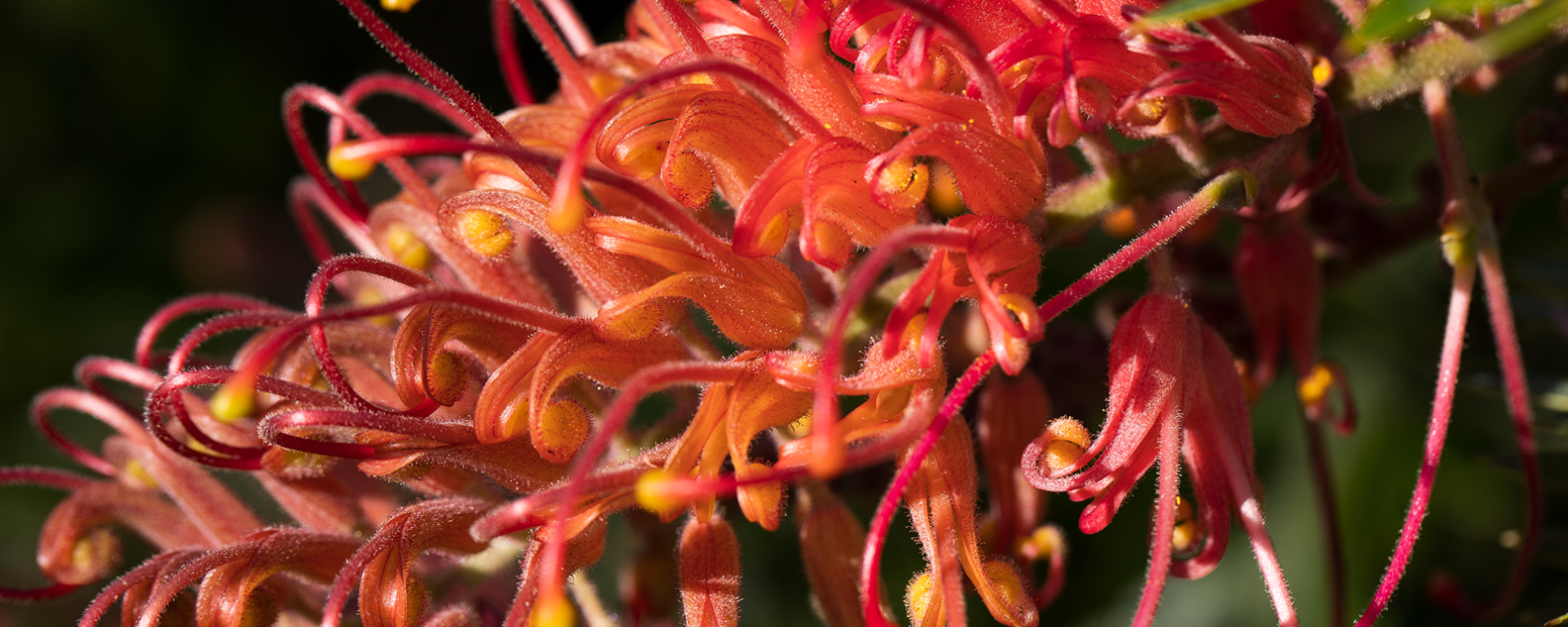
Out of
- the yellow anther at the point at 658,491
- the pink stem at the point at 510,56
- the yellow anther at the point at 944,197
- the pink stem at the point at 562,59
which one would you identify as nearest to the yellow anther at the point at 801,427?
the yellow anther at the point at 658,491

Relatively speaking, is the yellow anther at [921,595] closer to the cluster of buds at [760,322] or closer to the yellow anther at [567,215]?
the cluster of buds at [760,322]

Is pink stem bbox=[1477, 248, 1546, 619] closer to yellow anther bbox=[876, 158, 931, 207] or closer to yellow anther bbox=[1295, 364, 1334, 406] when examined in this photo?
yellow anther bbox=[1295, 364, 1334, 406]

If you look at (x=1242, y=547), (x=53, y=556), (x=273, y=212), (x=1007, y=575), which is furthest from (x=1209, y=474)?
(x=273, y=212)

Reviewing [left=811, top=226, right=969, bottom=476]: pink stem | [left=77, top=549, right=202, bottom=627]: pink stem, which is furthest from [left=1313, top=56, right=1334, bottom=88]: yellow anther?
[left=77, top=549, right=202, bottom=627]: pink stem

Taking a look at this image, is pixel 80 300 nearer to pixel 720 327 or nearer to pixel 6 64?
pixel 6 64

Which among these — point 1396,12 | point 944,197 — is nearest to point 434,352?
point 944,197

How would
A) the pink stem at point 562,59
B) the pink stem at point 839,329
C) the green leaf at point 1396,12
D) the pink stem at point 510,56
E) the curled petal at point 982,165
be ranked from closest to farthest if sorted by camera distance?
the green leaf at point 1396,12 → the pink stem at point 839,329 → the curled petal at point 982,165 → the pink stem at point 562,59 → the pink stem at point 510,56
